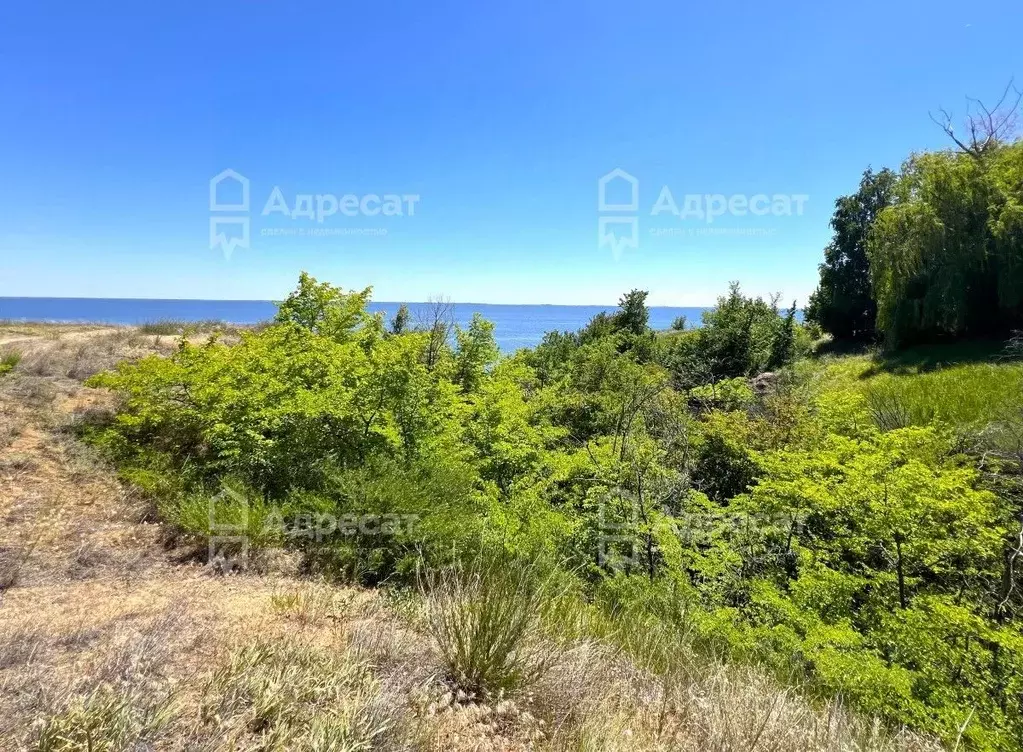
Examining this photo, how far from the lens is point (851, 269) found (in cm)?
2919

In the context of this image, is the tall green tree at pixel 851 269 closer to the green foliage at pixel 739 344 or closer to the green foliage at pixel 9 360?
the green foliage at pixel 739 344

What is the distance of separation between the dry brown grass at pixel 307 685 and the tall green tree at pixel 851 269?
31.2 m

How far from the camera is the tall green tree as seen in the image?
28.8 meters

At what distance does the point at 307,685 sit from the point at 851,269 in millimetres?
34710

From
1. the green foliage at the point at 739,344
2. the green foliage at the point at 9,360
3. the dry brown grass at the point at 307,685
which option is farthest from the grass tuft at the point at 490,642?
the green foliage at the point at 739,344

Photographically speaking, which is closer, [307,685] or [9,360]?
[307,685]

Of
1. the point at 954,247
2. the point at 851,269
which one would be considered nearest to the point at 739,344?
the point at 954,247

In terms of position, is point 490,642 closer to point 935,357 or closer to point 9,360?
point 9,360

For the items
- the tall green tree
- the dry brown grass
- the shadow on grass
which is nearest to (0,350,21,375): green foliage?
the dry brown grass

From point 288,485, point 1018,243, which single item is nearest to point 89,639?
point 288,485

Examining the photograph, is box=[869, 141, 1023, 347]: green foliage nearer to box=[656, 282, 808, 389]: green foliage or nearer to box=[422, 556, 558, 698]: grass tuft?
box=[656, 282, 808, 389]: green foliage

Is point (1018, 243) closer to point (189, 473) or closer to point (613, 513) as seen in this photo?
point (613, 513)

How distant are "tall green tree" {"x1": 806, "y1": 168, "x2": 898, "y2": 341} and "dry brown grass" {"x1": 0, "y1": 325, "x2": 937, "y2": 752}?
31.2m

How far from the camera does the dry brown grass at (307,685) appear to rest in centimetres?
229
